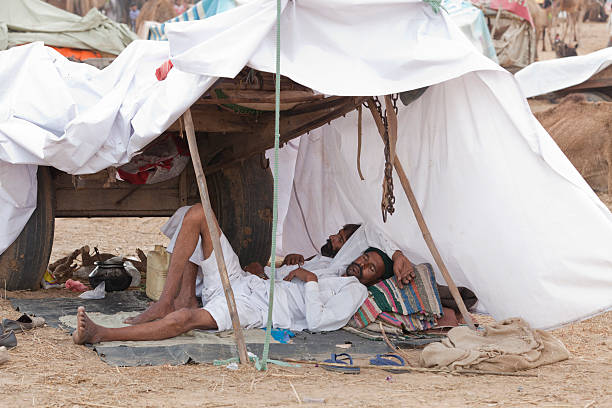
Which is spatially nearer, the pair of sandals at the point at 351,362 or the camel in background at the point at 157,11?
the pair of sandals at the point at 351,362

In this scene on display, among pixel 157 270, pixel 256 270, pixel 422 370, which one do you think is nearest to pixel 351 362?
pixel 422 370

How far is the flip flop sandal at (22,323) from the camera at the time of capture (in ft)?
12.9

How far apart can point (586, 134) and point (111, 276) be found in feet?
21.7

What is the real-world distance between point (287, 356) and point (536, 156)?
1.53 meters

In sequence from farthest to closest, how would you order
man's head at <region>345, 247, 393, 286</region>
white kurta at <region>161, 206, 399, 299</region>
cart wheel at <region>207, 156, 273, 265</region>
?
cart wheel at <region>207, 156, 273, 265</region>, white kurta at <region>161, 206, 399, 299</region>, man's head at <region>345, 247, 393, 286</region>

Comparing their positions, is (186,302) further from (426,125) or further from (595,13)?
(595,13)

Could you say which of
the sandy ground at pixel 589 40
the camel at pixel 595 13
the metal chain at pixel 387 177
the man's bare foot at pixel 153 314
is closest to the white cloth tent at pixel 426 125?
the metal chain at pixel 387 177

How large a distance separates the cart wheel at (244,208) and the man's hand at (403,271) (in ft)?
5.37

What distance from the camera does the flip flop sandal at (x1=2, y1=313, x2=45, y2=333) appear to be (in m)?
3.94

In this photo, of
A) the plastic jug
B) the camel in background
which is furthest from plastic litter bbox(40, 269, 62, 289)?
the camel in background

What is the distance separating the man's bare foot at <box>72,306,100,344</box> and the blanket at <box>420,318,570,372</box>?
5.27 ft

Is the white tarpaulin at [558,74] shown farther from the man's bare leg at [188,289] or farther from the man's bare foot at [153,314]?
the man's bare foot at [153,314]

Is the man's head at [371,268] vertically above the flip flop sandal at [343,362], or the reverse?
the man's head at [371,268]

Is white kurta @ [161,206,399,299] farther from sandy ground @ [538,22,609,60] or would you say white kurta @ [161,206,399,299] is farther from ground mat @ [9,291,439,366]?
sandy ground @ [538,22,609,60]
